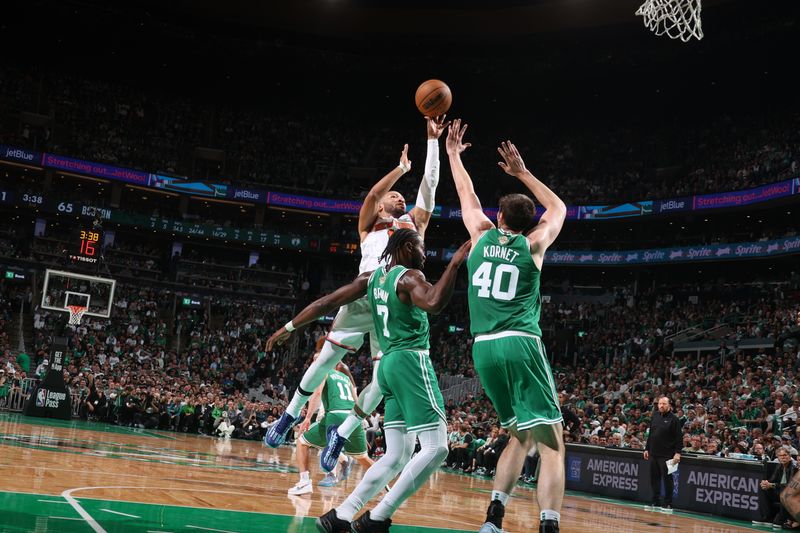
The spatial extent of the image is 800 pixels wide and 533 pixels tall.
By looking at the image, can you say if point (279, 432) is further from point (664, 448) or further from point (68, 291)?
point (68, 291)

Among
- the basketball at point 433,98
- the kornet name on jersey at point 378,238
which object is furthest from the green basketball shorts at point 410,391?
the basketball at point 433,98

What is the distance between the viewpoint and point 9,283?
1561 inches

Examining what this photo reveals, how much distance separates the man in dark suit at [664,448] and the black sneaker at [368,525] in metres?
9.48

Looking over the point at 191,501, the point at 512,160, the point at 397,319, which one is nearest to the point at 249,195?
the point at 191,501

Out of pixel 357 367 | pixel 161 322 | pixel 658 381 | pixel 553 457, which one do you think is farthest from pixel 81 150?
pixel 553 457

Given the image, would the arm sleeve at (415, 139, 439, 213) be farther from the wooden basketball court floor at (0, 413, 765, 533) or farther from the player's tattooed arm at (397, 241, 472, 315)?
the wooden basketball court floor at (0, 413, 765, 533)

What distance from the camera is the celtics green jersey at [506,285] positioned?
5.70 metres

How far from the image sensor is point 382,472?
547 centimetres

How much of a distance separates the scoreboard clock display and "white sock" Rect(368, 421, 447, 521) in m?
23.6

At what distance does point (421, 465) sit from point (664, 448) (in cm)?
955

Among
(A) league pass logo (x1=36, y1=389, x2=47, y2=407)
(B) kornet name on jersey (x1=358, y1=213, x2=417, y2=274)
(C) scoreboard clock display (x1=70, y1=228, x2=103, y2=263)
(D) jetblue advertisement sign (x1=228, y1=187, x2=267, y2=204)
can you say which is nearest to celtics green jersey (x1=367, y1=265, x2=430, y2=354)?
(B) kornet name on jersey (x1=358, y1=213, x2=417, y2=274)

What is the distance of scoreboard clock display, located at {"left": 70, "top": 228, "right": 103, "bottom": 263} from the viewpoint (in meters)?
26.7

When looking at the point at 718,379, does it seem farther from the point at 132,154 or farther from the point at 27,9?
the point at 27,9

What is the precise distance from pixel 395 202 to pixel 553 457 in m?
3.43
